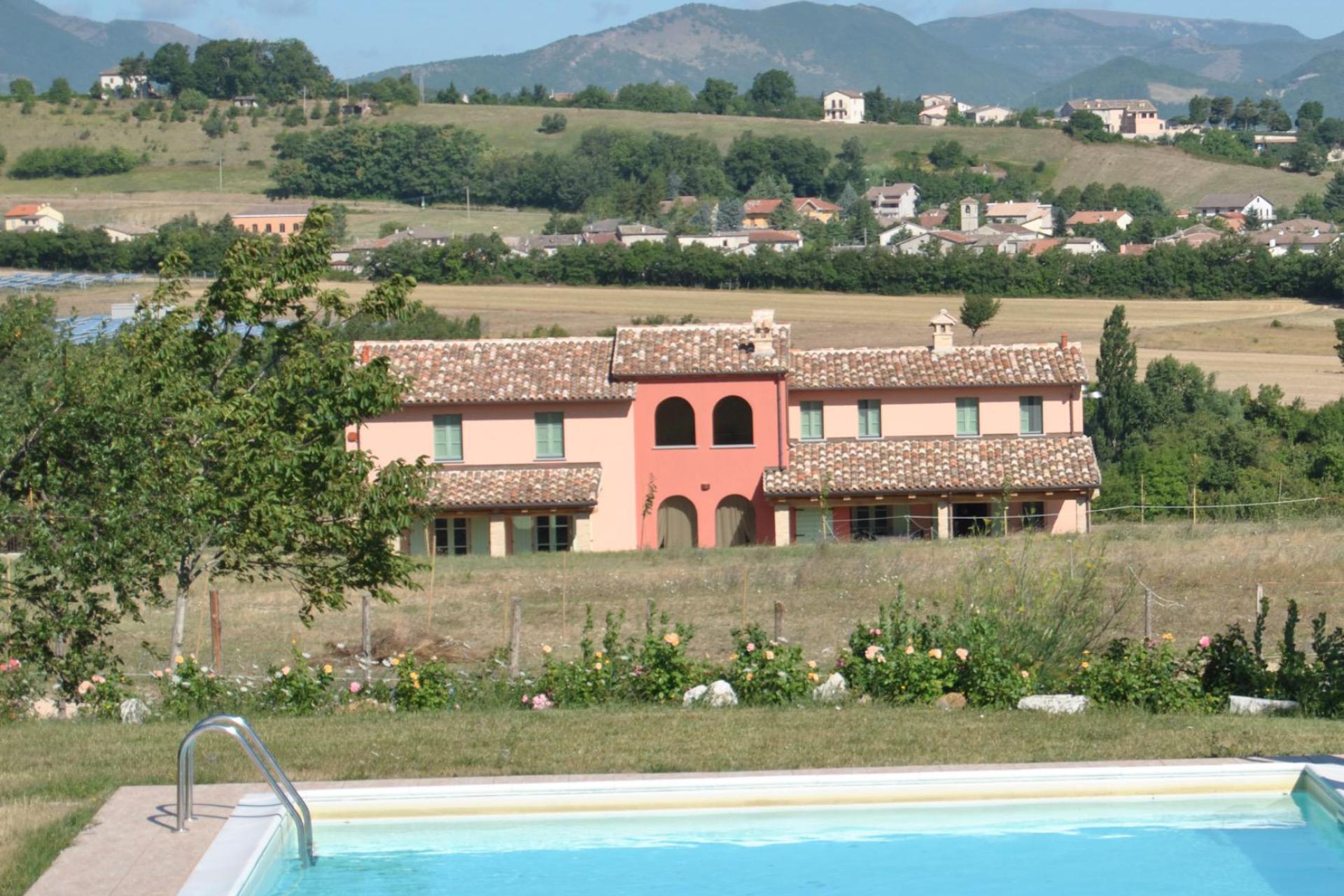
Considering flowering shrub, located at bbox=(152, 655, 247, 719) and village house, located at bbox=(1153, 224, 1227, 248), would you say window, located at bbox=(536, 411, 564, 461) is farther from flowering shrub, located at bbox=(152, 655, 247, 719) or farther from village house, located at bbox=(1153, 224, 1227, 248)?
village house, located at bbox=(1153, 224, 1227, 248)

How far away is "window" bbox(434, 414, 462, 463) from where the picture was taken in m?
35.1

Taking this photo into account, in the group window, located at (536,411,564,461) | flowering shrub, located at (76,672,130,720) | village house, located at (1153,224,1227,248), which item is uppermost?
village house, located at (1153,224,1227,248)

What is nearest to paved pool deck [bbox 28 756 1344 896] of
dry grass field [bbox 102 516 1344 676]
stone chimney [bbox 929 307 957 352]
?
dry grass field [bbox 102 516 1344 676]

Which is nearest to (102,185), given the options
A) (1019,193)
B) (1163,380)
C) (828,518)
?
(1019,193)

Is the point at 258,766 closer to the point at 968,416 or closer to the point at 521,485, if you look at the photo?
the point at 521,485

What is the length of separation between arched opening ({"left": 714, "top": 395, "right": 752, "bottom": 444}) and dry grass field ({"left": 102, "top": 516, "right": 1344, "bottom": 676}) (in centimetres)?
613

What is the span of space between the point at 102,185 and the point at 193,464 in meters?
121

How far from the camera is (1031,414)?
116 ft

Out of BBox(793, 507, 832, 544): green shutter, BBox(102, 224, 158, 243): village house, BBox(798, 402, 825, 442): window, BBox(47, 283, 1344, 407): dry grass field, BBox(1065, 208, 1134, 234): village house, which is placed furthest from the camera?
BBox(1065, 208, 1134, 234): village house

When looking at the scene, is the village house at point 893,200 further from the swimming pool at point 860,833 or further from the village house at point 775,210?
the swimming pool at point 860,833

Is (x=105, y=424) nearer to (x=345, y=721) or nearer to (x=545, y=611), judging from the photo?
(x=345, y=721)

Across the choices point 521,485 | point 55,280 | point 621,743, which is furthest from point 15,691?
point 55,280

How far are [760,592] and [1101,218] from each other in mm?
112114

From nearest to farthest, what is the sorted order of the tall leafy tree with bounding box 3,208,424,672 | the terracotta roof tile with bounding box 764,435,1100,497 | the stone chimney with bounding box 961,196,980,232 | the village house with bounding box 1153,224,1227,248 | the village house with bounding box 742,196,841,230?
the tall leafy tree with bounding box 3,208,424,672
the terracotta roof tile with bounding box 764,435,1100,497
the village house with bounding box 1153,224,1227,248
the village house with bounding box 742,196,841,230
the stone chimney with bounding box 961,196,980,232
